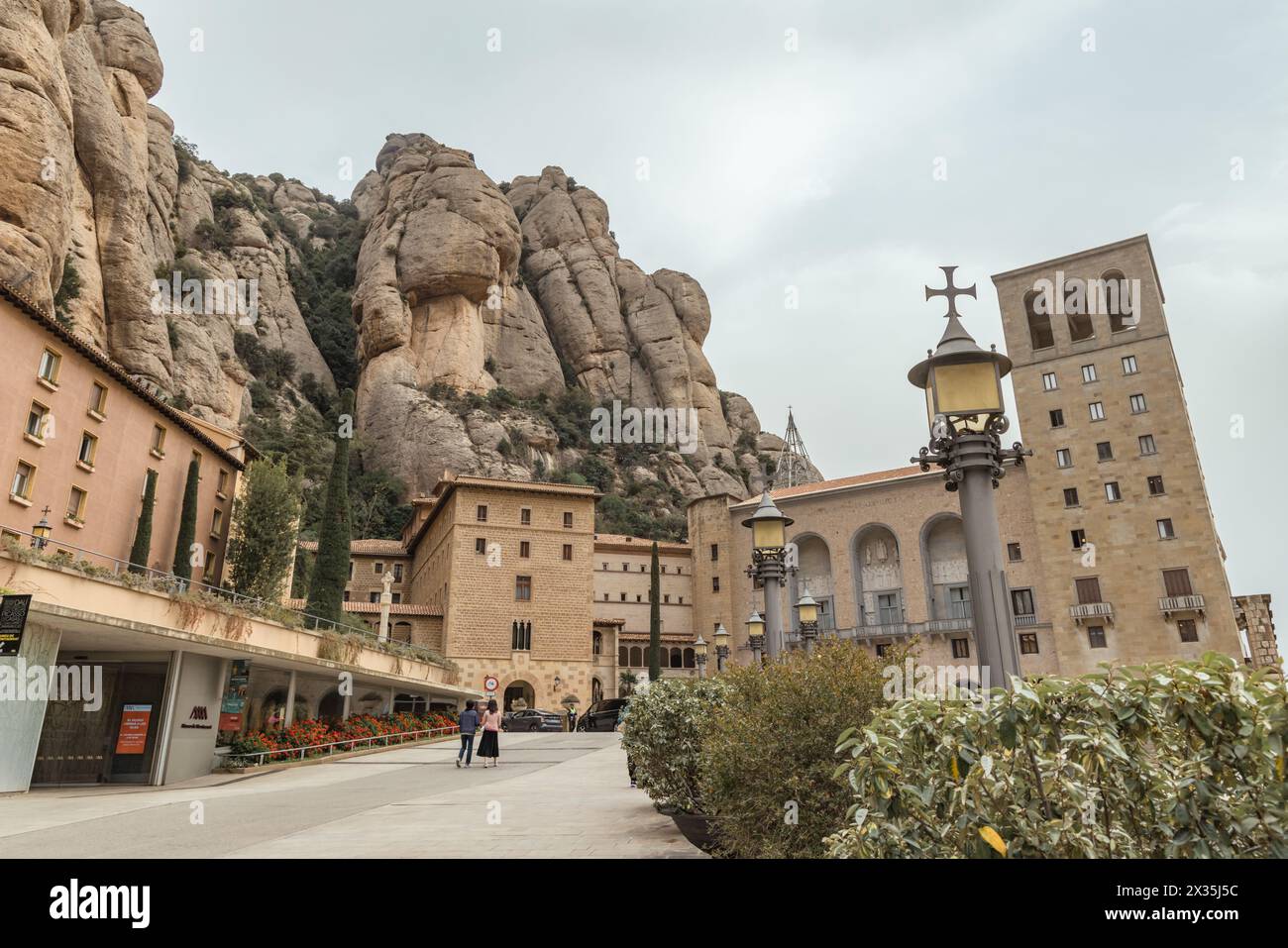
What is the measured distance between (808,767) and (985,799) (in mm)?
2251

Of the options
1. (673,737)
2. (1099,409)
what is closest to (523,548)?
(1099,409)

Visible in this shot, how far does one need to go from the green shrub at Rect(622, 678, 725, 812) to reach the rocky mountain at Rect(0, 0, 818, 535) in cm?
3150

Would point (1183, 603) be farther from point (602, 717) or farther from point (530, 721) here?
point (530, 721)

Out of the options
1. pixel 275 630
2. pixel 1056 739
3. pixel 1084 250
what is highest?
pixel 1084 250

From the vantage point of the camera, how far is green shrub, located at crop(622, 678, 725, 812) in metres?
8.31

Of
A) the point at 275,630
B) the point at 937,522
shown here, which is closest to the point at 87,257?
the point at 275,630

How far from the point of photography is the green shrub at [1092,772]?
2.87 meters

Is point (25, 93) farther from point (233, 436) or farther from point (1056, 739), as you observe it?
point (1056, 739)

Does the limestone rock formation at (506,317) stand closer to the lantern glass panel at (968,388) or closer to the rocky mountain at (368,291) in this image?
the rocky mountain at (368,291)

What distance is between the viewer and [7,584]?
13.1m

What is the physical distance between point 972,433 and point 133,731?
60.0 ft

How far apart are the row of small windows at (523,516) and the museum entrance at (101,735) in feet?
94.4

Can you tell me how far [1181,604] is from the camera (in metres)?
39.0

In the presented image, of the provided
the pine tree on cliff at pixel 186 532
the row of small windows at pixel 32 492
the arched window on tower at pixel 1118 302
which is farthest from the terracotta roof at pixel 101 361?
the arched window on tower at pixel 1118 302
